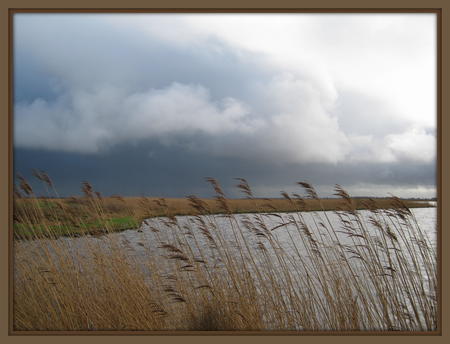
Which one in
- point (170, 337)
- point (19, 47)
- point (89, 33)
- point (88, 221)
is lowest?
point (170, 337)

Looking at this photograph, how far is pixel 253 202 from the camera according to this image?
12.4ft

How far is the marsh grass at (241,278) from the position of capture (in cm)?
350

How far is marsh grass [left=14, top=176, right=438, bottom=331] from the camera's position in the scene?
350 centimetres

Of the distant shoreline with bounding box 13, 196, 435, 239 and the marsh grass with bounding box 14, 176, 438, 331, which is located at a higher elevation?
the distant shoreline with bounding box 13, 196, 435, 239

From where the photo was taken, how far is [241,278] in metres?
3.63

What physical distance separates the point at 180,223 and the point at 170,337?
124cm

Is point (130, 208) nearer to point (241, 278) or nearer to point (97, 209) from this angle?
point (97, 209)

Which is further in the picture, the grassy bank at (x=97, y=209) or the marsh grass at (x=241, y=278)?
the grassy bank at (x=97, y=209)

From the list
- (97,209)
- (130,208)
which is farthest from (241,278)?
(97,209)

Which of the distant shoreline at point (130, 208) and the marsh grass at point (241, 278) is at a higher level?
the distant shoreline at point (130, 208)

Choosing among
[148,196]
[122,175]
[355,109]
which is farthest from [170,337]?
[355,109]

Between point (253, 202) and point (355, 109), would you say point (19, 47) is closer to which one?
point (253, 202)

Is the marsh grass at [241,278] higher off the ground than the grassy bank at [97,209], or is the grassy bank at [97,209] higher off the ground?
the grassy bank at [97,209]

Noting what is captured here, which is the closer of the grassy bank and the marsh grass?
the marsh grass
